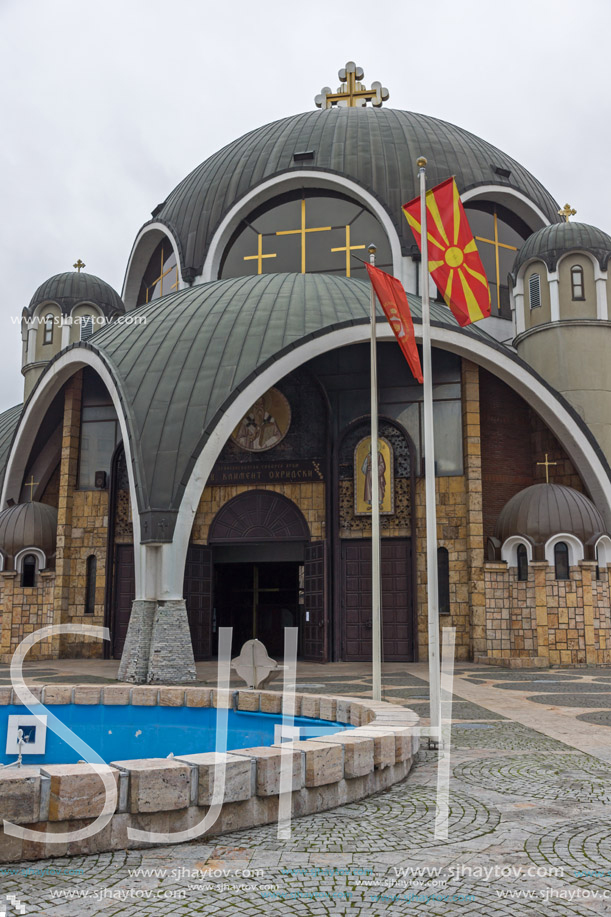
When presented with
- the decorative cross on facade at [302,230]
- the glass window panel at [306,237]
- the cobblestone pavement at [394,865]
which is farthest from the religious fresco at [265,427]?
the cobblestone pavement at [394,865]

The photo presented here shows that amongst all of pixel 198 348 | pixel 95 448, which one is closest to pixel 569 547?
pixel 198 348

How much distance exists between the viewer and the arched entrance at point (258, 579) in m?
19.8

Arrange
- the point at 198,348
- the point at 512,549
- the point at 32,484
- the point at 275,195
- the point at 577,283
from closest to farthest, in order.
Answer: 1. the point at 198,348
2. the point at 512,549
3. the point at 577,283
4. the point at 32,484
5. the point at 275,195

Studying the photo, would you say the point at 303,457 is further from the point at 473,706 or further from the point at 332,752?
the point at 332,752

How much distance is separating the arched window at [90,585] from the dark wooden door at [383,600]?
6.14 m

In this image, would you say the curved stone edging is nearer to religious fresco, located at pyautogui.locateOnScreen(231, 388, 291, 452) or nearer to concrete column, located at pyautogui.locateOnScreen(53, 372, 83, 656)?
religious fresco, located at pyautogui.locateOnScreen(231, 388, 291, 452)

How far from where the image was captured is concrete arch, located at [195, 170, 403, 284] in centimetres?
2373

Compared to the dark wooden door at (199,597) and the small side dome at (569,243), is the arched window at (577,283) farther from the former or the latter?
the dark wooden door at (199,597)

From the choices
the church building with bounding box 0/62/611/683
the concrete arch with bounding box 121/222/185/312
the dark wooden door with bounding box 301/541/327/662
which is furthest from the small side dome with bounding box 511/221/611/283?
the concrete arch with bounding box 121/222/185/312

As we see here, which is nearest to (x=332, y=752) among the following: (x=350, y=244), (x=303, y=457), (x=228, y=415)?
(x=228, y=415)

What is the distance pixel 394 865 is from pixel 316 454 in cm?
1588

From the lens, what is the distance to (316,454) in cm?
2052

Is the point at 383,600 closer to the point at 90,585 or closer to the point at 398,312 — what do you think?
the point at 90,585

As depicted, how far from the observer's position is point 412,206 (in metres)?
10.1
